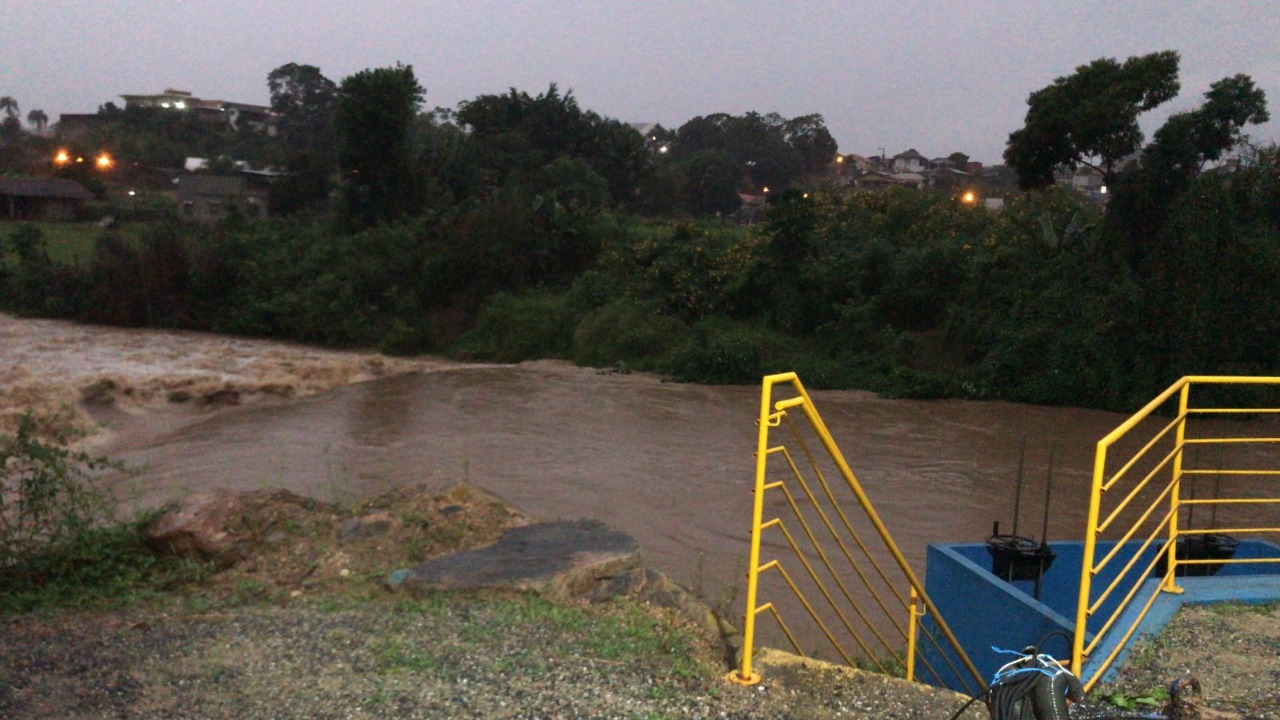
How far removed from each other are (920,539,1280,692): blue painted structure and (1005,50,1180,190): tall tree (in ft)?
49.8

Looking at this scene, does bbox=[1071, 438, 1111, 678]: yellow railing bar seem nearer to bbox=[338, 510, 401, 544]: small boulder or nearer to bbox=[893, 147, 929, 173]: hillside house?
→ bbox=[338, 510, 401, 544]: small boulder

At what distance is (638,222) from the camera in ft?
110

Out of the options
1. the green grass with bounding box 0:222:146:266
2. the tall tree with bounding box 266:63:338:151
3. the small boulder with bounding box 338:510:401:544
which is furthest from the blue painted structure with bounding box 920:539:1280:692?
the tall tree with bounding box 266:63:338:151

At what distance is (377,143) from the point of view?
3231cm

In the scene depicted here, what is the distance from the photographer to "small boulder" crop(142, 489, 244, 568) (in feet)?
21.5

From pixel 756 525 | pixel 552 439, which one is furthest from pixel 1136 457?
pixel 552 439

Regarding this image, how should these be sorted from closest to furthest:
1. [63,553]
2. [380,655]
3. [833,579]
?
[380,655], [63,553], [833,579]

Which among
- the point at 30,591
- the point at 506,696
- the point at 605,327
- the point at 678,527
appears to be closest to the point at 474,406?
the point at 605,327

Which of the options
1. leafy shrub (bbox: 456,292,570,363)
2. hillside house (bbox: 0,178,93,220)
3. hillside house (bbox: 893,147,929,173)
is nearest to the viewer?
leafy shrub (bbox: 456,292,570,363)

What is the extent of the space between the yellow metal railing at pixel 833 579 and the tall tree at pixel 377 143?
798 inches

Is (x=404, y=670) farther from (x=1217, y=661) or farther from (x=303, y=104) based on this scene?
(x=303, y=104)

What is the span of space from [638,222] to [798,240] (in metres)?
8.65

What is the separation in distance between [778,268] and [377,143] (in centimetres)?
1344

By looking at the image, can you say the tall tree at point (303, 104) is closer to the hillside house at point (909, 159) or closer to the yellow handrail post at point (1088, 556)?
the hillside house at point (909, 159)
